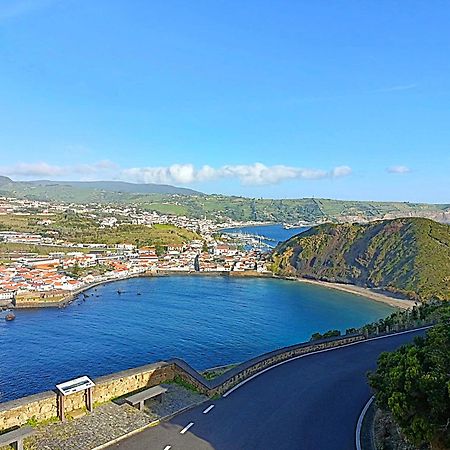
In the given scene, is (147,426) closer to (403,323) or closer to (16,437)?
(16,437)

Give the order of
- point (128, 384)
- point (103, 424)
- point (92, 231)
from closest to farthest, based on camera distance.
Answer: point (103, 424), point (128, 384), point (92, 231)

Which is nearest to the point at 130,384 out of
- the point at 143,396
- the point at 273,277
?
the point at 143,396

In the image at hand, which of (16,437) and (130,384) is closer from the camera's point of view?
(16,437)

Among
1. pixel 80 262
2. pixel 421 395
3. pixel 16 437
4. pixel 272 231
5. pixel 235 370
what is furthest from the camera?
pixel 272 231

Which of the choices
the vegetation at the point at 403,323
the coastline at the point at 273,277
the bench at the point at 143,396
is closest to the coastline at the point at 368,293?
the coastline at the point at 273,277

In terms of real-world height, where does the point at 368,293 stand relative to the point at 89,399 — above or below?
below

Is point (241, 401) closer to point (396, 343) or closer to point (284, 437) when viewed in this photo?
point (284, 437)

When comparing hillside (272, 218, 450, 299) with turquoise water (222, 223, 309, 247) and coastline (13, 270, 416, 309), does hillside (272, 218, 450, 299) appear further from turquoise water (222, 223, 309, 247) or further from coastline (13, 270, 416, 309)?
turquoise water (222, 223, 309, 247)
